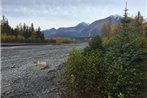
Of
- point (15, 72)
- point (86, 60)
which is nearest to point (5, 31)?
point (15, 72)

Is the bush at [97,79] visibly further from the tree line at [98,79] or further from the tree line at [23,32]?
the tree line at [23,32]

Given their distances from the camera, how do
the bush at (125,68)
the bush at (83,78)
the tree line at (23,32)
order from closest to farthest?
the bush at (83,78)
the bush at (125,68)
the tree line at (23,32)

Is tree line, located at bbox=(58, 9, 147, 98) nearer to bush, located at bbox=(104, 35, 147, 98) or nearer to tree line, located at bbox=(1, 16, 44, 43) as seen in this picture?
bush, located at bbox=(104, 35, 147, 98)

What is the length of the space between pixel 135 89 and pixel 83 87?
5.53 feet

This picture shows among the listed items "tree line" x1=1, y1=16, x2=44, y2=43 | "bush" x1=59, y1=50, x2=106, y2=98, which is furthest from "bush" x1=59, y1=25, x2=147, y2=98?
"tree line" x1=1, y1=16, x2=44, y2=43

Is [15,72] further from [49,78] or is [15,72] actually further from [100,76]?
[100,76]

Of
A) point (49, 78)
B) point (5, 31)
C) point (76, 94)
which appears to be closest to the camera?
point (76, 94)

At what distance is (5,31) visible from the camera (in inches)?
2771

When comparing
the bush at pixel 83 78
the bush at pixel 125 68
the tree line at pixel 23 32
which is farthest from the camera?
the tree line at pixel 23 32

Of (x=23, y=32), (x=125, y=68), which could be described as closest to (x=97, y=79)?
(x=125, y=68)

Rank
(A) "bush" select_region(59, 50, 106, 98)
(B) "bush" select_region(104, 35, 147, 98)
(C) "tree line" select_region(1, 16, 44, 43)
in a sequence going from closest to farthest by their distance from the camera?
(A) "bush" select_region(59, 50, 106, 98) → (B) "bush" select_region(104, 35, 147, 98) → (C) "tree line" select_region(1, 16, 44, 43)

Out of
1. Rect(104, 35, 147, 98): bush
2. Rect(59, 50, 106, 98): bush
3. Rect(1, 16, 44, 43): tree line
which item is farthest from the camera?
Rect(1, 16, 44, 43): tree line

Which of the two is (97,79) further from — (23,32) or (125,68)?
(23,32)

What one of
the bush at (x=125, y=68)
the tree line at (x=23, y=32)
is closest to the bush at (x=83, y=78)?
the bush at (x=125, y=68)
